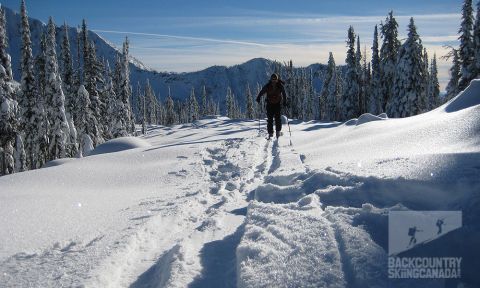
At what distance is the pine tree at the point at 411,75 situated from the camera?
33156mm

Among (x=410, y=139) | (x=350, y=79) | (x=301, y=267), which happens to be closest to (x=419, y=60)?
(x=350, y=79)

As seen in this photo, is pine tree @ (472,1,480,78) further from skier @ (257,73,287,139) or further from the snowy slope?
the snowy slope

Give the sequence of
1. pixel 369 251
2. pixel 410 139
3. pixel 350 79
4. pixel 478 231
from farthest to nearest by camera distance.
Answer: pixel 350 79
pixel 410 139
pixel 369 251
pixel 478 231

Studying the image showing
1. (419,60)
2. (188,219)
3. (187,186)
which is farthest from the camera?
(419,60)

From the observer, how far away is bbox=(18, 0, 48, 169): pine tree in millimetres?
29578

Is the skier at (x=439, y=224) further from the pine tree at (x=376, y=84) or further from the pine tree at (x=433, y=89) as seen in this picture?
the pine tree at (x=433, y=89)

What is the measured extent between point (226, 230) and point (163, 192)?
233 centimetres

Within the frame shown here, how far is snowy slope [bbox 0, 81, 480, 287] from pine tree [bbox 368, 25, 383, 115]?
133 ft

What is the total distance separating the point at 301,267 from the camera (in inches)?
104

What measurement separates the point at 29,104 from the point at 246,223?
32516 millimetres

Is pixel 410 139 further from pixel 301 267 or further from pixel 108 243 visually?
pixel 108 243

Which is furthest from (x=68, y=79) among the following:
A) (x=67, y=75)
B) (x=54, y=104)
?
(x=54, y=104)

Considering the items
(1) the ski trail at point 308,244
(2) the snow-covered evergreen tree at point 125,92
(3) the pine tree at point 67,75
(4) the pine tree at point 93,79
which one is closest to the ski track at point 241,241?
(1) the ski trail at point 308,244

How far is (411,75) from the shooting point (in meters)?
33.2
